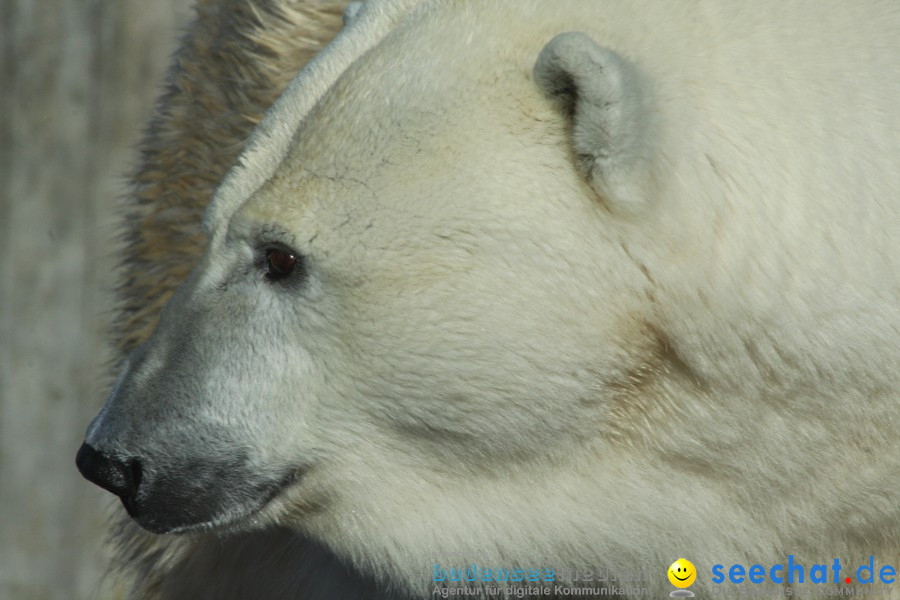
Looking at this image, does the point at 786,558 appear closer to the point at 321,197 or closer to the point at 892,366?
the point at 892,366

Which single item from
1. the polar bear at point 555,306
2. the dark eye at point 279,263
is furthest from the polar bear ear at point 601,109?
the dark eye at point 279,263

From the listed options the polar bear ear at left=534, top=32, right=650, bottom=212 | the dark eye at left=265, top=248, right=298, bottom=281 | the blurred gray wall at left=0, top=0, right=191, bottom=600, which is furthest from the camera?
the blurred gray wall at left=0, top=0, right=191, bottom=600

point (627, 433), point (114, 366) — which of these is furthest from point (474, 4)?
point (114, 366)

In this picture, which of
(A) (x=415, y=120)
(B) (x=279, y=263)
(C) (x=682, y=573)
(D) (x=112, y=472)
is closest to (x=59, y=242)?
(D) (x=112, y=472)

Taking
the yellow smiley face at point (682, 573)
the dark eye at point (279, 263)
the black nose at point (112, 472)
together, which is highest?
the dark eye at point (279, 263)

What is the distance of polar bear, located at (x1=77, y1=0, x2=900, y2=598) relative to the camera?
55.4 inches

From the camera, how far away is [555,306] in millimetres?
1446

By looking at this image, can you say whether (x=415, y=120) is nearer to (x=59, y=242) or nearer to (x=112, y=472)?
(x=112, y=472)

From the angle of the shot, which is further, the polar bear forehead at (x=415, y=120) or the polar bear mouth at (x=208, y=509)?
the polar bear mouth at (x=208, y=509)

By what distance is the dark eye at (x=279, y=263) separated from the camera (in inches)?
59.9

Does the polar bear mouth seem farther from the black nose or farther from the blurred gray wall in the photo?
the blurred gray wall

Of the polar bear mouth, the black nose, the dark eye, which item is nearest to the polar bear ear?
the dark eye

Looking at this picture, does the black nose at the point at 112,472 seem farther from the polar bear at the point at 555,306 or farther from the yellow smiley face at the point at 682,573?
the yellow smiley face at the point at 682,573

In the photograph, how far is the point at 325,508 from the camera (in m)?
1.63
